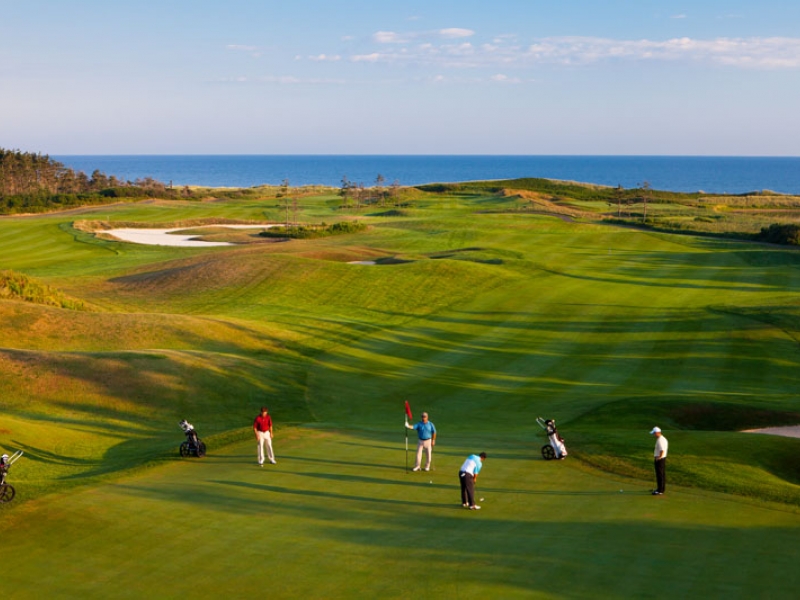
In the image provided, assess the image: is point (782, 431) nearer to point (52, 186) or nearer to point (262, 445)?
point (262, 445)

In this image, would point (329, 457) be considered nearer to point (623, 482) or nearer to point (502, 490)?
point (502, 490)

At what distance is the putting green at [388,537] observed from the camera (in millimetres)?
14656

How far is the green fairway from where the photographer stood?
1559 cm

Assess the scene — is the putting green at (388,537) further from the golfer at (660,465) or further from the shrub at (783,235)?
the shrub at (783,235)

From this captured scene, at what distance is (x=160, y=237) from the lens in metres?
93.9

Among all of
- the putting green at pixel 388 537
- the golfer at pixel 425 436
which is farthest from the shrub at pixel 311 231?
the golfer at pixel 425 436

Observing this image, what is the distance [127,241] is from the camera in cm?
8969

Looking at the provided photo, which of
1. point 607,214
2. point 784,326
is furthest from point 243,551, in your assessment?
point 607,214

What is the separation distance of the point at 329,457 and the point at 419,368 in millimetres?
15674

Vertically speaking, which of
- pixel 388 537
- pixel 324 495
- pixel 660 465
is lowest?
→ pixel 324 495

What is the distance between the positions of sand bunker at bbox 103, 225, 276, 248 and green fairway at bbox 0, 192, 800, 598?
65.3 ft

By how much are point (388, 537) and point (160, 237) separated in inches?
3232

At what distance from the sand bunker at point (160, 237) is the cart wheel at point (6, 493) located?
2671 inches

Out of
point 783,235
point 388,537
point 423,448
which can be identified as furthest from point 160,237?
point 388,537
